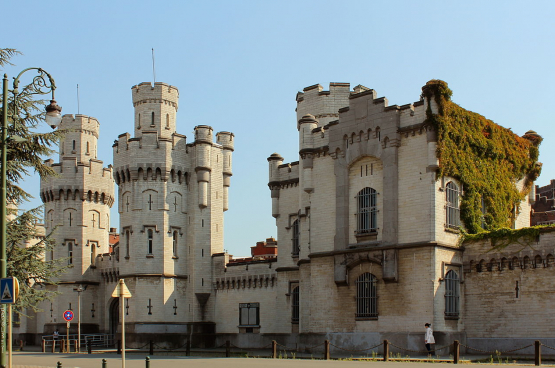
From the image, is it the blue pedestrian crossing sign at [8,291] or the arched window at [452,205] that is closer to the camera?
the blue pedestrian crossing sign at [8,291]

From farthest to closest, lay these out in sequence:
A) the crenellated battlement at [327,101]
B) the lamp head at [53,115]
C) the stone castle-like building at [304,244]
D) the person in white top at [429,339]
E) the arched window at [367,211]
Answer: the crenellated battlement at [327,101] → the arched window at [367,211] → the stone castle-like building at [304,244] → the person in white top at [429,339] → the lamp head at [53,115]

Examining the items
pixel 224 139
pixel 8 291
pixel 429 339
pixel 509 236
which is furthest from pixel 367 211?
pixel 8 291

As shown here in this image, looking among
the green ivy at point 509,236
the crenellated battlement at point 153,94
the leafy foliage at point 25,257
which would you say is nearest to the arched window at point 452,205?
the green ivy at point 509,236

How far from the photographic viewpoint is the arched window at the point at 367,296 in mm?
35688

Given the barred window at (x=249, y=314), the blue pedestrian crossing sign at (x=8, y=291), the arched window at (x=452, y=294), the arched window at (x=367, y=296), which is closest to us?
the blue pedestrian crossing sign at (x=8, y=291)

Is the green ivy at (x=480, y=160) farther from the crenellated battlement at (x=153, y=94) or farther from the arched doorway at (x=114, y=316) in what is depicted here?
the arched doorway at (x=114, y=316)

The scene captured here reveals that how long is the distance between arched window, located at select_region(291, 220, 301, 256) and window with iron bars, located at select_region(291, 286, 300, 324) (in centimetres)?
221

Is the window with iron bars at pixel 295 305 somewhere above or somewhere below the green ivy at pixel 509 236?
below

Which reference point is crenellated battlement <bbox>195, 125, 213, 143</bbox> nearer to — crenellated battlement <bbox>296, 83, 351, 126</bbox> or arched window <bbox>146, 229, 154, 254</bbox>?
arched window <bbox>146, 229, 154, 254</bbox>

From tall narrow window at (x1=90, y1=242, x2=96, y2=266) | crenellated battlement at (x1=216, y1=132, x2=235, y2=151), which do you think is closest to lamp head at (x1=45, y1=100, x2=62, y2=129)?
crenellated battlement at (x1=216, y1=132, x2=235, y2=151)

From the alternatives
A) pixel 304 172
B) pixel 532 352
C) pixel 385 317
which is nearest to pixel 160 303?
pixel 304 172

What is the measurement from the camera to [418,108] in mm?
35281

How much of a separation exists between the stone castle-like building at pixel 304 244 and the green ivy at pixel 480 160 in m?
0.55

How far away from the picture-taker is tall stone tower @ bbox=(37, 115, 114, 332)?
184 feet
